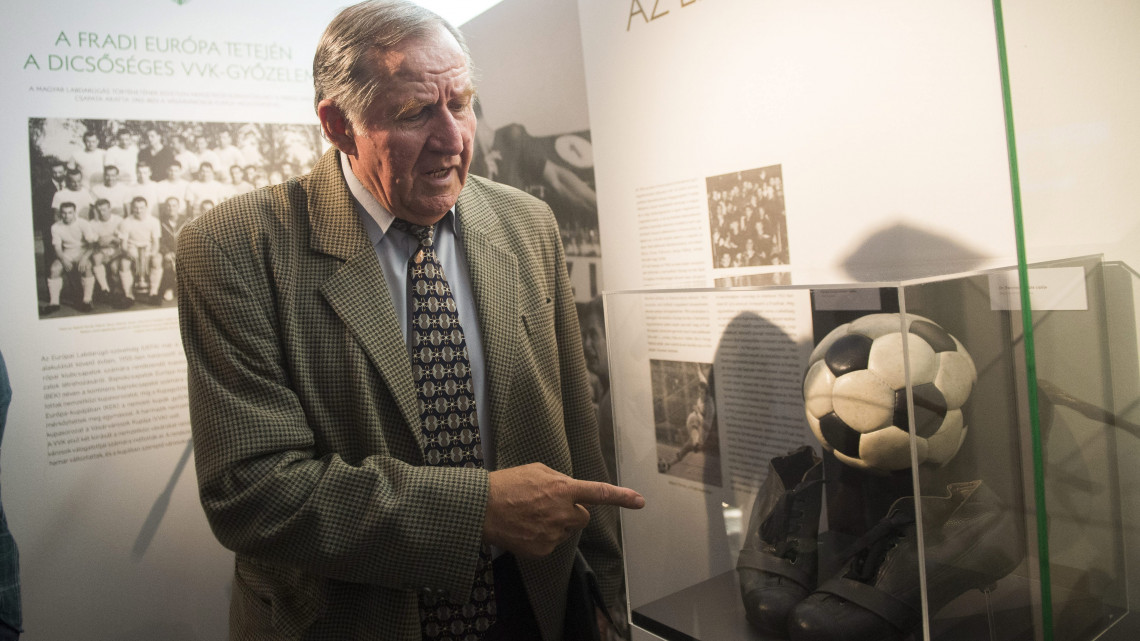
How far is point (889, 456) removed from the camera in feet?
3.35

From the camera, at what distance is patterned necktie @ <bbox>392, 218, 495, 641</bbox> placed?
67.9 inches

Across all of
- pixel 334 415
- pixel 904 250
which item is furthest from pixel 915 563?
pixel 334 415

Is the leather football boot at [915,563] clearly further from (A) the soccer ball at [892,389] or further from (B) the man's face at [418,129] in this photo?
(B) the man's face at [418,129]

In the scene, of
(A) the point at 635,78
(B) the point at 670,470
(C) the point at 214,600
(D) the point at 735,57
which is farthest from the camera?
(C) the point at 214,600

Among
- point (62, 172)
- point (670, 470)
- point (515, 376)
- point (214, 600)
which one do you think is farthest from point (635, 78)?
point (214, 600)

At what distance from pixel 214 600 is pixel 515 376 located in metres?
1.65

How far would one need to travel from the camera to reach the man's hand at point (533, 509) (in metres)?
1.51

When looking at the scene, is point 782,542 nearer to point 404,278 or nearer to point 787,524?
point 787,524

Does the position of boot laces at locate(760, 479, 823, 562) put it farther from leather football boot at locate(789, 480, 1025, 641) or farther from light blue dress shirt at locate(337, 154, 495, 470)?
light blue dress shirt at locate(337, 154, 495, 470)

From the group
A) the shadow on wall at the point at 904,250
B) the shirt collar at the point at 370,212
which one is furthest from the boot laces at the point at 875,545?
the shirt collar at the point at 370,212

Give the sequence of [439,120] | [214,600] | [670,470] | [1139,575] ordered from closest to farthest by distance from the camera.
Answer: [1139,575], [670,470], [439,120], [214,600]

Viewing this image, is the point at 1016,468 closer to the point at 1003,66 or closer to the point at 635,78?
the point at 1003,66

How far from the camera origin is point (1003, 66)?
714 mm

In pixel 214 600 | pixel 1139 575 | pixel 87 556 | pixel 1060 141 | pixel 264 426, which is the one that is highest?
pixel 1060 141
